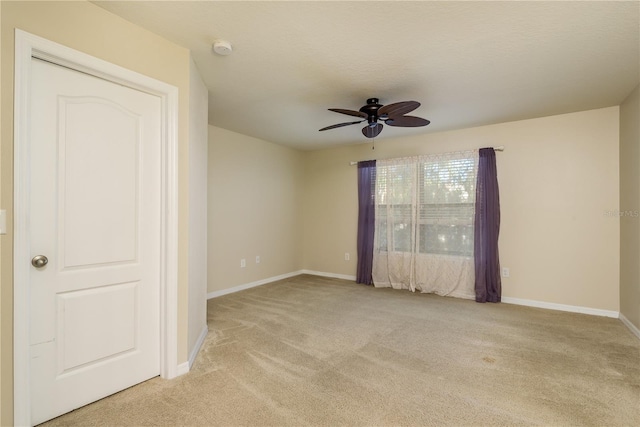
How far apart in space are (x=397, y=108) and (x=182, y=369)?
2.68 m

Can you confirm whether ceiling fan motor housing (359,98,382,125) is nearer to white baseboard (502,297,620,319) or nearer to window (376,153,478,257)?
window (376,153,478,257)

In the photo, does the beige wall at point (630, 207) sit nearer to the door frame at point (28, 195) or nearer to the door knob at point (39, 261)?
the door frame at point (28, 195)

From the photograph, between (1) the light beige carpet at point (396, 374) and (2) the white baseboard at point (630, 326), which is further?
(2) the white baseboard at point (630, 326)

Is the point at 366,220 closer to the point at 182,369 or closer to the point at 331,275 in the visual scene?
the point at 331,275

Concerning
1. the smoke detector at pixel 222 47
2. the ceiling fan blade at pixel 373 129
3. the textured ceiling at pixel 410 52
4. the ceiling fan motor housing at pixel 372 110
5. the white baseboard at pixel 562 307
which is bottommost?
the white baseboard at pixel 562 307

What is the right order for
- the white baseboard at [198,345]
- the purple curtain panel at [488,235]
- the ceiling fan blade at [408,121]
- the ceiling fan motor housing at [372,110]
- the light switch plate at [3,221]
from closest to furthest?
1. the light switch plate at [3,221]
2. the white baseboard at [198,345]
3. the ceiling fan blade at [408,121]
4. the ceiling fan motor housing at [372,110]
5. the purple curtain panel at [488,235]

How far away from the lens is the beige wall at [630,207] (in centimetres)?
292

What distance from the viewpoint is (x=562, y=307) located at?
3697 mm

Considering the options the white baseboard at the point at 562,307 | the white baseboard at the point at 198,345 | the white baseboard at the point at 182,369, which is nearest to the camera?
the white baseboard at the point at 182,369

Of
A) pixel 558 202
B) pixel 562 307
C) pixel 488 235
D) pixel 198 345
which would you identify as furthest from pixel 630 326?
pixel 198 345

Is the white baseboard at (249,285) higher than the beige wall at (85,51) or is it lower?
lower

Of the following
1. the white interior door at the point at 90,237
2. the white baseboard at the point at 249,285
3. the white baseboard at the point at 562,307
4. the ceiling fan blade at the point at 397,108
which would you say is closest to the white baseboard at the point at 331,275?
the white baseboard at the point at 249,285

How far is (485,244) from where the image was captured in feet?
13.3

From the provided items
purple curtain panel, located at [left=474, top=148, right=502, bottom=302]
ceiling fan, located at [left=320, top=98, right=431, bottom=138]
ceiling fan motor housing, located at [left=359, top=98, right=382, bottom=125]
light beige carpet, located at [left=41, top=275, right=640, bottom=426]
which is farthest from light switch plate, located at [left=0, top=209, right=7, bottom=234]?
purple curtain panel, located at [left=474, top=148, right=502, bottom=302]
